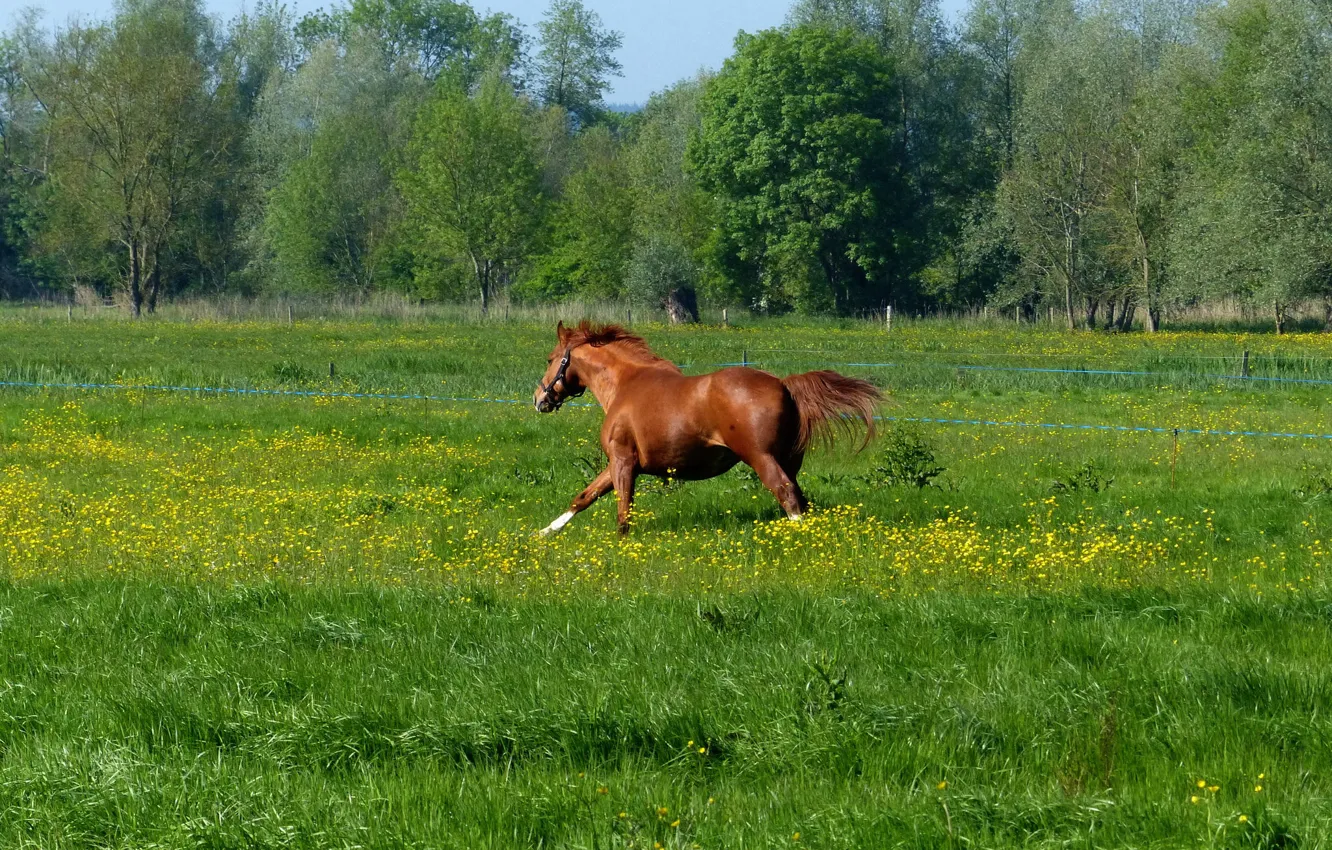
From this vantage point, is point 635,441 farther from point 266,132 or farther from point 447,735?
point 266,132

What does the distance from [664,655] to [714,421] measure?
5041 millimetres

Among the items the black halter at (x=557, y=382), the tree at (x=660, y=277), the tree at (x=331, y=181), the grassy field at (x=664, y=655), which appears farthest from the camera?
the tree at (x=331, y=181)

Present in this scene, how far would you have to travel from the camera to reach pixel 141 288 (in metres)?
73.2

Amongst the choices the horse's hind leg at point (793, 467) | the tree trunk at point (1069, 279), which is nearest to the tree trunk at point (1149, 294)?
the tree trunk at point (1069, 279)

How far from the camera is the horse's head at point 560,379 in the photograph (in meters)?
14.4

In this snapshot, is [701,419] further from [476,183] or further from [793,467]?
[476,183]

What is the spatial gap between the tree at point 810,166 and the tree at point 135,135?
2558 centimetres

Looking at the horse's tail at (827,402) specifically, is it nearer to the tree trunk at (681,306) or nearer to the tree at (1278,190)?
the tree at (1278,190)

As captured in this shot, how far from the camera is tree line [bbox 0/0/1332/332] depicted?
191 feet

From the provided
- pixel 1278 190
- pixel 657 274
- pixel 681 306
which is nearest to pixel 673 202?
pixel 657 274

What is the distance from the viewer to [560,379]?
47.8 feet

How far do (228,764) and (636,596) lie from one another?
3735 millimetres

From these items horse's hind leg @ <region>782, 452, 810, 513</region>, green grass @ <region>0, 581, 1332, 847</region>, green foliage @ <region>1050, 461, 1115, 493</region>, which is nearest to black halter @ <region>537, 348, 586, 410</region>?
horse's hind leg @ <region>782, 452, 810, 513</region>

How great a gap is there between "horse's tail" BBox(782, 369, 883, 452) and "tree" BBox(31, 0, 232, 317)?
62.8 metres
